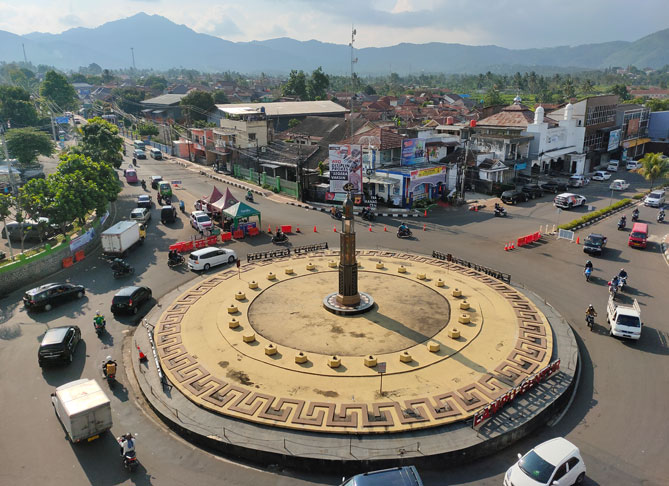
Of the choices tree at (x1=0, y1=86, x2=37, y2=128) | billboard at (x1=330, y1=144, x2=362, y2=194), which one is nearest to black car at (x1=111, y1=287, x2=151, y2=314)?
billboard at (x1=330, y1=144, x2=362, y2=194)

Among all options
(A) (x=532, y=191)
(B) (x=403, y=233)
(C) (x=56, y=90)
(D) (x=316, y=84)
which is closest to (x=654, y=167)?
(A) (x=532, y=191)

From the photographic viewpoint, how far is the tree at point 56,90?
132250 mm

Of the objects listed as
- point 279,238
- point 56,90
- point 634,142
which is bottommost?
point 279,238

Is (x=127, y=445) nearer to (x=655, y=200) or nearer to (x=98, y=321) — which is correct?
(x=98, y=321)

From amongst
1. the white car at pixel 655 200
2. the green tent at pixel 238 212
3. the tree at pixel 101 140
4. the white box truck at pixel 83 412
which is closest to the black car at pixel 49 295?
the white box truck at pixel 83 412

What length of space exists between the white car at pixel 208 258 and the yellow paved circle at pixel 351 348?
1925mm

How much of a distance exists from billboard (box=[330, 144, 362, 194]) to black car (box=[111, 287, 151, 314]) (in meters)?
21.3

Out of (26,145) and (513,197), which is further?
(26,145)

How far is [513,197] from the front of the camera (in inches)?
2105

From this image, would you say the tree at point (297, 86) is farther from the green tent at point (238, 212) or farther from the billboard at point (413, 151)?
the green tent at point (238, 212)

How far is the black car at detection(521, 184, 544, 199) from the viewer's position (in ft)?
185

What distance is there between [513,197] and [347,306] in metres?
35.2

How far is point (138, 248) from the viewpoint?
3812 centimetres

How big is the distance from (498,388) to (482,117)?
72.3 meters
